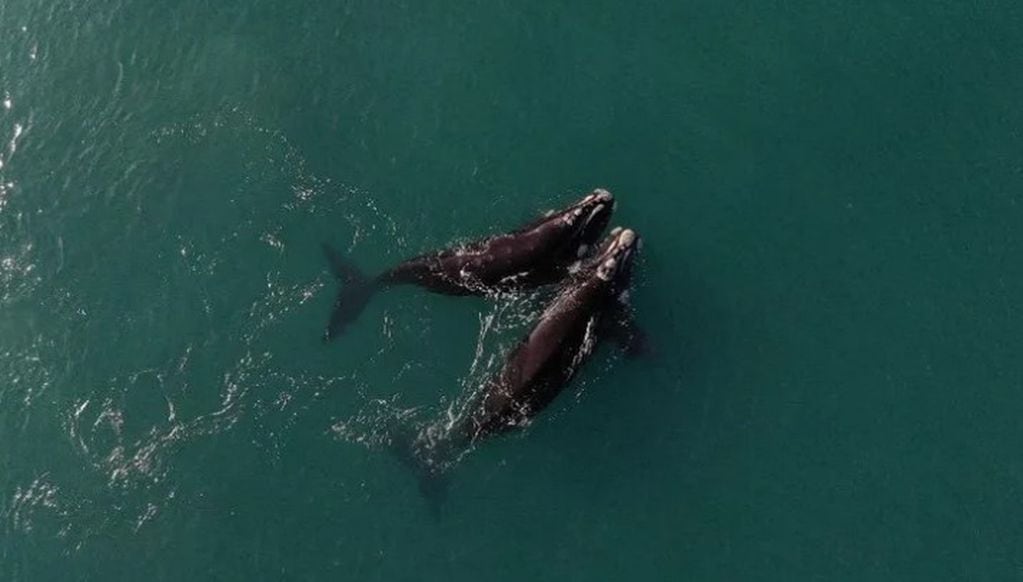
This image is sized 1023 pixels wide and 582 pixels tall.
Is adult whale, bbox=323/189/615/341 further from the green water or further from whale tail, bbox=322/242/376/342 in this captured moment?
the green water

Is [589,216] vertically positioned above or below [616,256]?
above

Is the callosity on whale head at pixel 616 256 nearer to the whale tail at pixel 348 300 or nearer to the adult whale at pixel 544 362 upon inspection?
the adult whale at pixel 544 362

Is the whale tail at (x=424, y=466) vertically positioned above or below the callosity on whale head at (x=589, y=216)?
below

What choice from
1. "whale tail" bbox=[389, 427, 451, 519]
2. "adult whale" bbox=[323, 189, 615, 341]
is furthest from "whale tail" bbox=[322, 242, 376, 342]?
"whale tail" bbox=[389, 427, 451, 519]

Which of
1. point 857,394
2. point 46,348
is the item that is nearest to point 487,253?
point 857,394

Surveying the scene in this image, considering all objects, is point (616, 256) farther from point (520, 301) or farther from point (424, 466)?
point (424, 466)

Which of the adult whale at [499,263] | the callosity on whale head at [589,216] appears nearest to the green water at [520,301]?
the adult whale at [499,263]

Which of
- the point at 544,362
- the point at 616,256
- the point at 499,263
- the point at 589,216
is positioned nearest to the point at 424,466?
the point at 544,362
